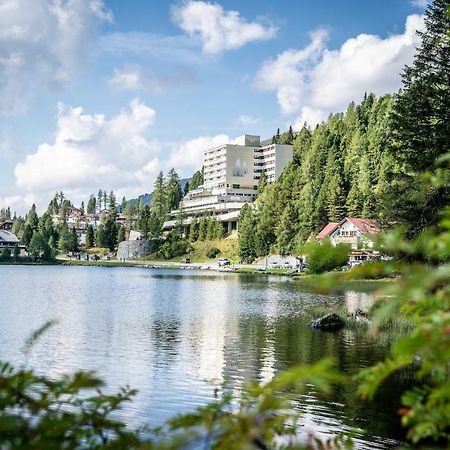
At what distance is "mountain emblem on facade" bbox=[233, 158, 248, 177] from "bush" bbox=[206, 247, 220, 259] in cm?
4352

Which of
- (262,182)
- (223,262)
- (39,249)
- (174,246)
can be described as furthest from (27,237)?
(223,262)

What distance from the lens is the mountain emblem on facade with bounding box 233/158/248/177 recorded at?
17650cm

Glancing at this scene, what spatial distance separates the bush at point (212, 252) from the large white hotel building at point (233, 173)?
20949 mm

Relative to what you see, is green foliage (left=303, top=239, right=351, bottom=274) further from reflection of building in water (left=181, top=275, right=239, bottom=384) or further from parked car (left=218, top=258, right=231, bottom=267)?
parked car (left=218, top=258, right=231, bottom=267)

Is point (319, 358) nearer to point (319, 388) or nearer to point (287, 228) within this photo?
point (319, 388)

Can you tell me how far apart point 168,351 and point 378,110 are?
11092 cm

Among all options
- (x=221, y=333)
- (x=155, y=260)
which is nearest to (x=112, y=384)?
(x=221, y=333)

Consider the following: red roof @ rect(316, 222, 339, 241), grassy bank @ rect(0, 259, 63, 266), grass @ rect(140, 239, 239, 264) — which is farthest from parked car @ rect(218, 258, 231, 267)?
grassy bank @ rect(0, 259, 63, 266)

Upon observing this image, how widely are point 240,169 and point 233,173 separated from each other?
114 inches

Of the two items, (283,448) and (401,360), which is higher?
(401,360)

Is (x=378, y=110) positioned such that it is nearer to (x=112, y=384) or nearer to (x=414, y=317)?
(x=112, y=384)

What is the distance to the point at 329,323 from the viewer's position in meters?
30.1

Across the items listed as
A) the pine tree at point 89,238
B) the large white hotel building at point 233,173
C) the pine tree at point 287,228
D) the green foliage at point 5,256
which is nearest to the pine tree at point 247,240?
the pine tree at point 287,228

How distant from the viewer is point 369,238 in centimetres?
235
